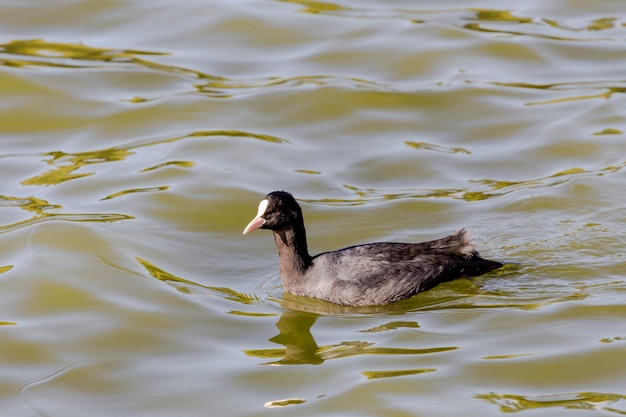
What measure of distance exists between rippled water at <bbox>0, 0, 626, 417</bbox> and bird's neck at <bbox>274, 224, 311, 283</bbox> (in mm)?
212

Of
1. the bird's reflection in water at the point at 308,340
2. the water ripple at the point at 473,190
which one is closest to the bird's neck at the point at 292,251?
the bird's reflection in water at the point at 308,340

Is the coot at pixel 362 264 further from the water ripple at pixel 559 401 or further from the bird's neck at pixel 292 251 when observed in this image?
the water ripple at pixel 559 401

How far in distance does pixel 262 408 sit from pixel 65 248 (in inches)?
122

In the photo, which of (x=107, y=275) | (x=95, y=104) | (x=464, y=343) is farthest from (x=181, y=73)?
(x=464, y=343)

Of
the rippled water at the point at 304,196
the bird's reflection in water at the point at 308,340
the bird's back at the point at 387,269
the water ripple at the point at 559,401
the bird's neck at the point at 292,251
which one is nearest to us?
the water ripple at the point at 559,401

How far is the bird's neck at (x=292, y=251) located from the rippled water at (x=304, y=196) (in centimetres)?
21

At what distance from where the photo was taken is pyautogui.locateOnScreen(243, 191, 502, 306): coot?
29.6 ft

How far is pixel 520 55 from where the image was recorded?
1448 cm

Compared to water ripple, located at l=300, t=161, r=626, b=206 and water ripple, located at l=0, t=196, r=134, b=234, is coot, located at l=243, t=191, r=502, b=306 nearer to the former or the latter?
water ripple, located at l=300, t=161, r=626, b=206

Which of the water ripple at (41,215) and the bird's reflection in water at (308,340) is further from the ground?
the water ripple at (41,215)

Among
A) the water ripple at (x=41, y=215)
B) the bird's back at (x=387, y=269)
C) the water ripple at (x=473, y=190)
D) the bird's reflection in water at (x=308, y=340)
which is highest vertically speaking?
the water ripple at (x=41, y=215)

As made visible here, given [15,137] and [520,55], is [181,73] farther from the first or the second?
[520,55]

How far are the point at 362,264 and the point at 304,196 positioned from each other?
Answer: 2166mm

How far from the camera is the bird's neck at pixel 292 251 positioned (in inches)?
364
